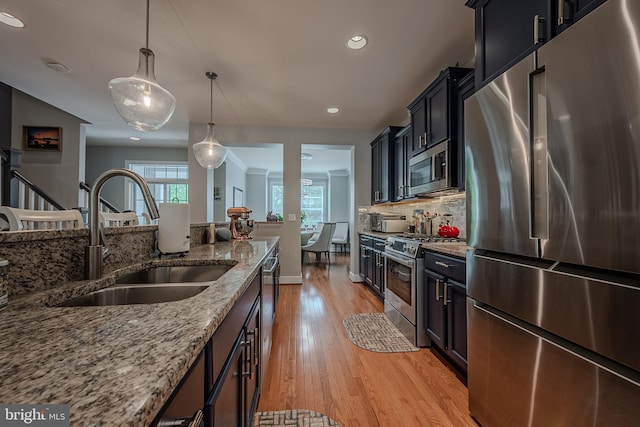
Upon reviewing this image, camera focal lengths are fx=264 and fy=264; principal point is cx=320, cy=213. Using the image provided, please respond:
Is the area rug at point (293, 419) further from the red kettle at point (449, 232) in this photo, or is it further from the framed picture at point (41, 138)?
the framed picture at point (41, 138)

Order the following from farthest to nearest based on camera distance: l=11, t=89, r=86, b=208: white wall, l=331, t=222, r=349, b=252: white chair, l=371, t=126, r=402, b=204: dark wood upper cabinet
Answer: l=331, t=222, r=349, b=252: white chair < l=11, t=89, r=86, b=208: white wall < l=371, t=126, r=402, b=204: dark wood upper cabinet

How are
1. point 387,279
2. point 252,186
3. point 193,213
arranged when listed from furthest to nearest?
point 252,186 < point 193,213 < point 387,279

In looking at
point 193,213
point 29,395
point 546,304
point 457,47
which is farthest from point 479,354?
point 193,213

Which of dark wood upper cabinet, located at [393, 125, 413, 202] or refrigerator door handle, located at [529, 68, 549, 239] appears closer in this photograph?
refrigerator door handle, located at [529, 68, 549, 239]

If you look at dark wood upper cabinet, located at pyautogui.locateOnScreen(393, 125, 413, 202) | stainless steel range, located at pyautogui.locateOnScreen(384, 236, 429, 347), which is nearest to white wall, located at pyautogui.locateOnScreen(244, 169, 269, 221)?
dark wood upper cabinet, located at pyautogui.locateOnScreen(393, 125, 413, 202)

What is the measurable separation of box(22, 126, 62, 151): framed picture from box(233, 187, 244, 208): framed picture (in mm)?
3432

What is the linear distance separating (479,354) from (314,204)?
7.92 m

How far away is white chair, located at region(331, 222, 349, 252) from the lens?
789 cm

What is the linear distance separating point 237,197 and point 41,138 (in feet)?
12.9

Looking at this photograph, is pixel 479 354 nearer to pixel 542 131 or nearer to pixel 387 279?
pixel 542 131

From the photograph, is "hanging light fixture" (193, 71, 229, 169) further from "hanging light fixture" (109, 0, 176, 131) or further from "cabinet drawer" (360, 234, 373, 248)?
"cabinet drawer" (360, 234, 373, 248)

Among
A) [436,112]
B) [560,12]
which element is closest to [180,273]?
[560,12]

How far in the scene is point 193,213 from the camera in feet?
14.3

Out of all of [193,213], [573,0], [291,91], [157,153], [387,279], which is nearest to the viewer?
[573,0]
